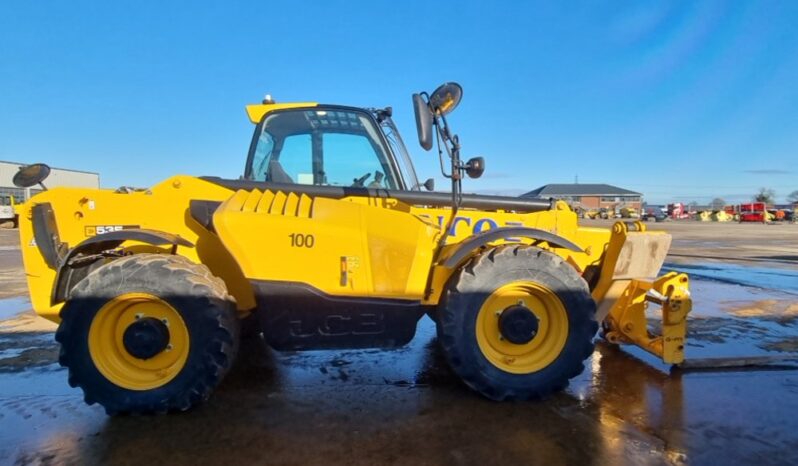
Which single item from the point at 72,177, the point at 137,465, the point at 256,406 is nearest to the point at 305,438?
the point at 256,406

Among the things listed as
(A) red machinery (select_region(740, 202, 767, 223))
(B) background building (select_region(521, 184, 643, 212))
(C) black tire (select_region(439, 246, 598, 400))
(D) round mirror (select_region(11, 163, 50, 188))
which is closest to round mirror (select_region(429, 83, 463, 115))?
(C) black tire (select_region(439, 246, 598, 400))

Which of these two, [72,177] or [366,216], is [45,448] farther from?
[72,177]

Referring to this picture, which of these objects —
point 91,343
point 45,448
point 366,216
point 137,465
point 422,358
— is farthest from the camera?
point 422,358

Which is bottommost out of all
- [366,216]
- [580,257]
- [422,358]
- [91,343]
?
[422,358]

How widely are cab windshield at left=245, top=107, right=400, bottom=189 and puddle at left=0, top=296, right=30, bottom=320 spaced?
5.26m

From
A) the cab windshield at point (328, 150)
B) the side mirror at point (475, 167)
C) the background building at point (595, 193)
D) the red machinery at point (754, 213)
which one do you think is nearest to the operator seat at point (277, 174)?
the cab windshield at point (328, 150)

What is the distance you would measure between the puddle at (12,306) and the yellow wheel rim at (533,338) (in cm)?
684

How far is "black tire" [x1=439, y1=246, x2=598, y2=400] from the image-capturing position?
11.2 ft

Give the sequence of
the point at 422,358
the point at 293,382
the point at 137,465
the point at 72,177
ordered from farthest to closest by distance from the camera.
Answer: the point at 72,177 → the point at 422,358 → the point at 293,382 → the point at 137,465

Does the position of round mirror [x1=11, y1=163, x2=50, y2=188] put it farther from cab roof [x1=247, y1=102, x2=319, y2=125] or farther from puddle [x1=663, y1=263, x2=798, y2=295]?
puddle [x1=663, y1=263, x2=798, y2=295]

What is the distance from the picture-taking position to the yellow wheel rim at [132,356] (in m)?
3.29

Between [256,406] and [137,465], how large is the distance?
0.91m

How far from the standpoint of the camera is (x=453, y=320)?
342 centimetres

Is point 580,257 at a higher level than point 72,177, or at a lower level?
lower
